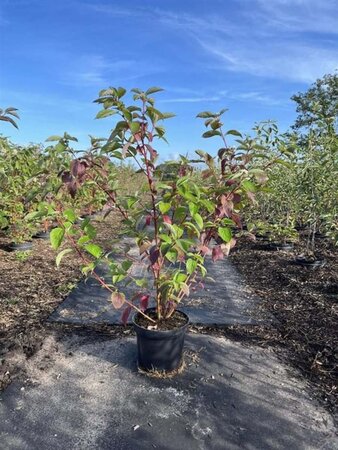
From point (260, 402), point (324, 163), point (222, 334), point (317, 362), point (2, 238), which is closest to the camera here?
point (260, 402)

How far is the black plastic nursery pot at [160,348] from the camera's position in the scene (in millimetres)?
2176

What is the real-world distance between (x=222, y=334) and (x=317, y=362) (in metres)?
0.69

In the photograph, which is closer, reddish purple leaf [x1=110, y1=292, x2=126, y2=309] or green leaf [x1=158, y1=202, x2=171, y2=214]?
green leaf [x1=158, y1=202, x2=171, y2=214]

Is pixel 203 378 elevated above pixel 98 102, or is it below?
below

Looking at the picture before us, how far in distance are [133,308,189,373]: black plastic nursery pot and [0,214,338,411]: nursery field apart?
59 centimetres

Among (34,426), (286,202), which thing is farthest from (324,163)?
(34,426)

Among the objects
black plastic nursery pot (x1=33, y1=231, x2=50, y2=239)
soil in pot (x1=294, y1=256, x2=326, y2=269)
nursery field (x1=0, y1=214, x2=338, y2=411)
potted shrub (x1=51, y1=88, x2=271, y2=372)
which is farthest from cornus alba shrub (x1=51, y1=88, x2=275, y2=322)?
black plastic nursery pot (x1=33, y1=231, x2=50, y2=239)

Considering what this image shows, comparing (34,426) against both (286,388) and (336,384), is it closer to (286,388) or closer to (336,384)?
(286,388)

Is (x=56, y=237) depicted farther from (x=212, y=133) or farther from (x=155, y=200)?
(x=212, y=133)

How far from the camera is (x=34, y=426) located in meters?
1.82

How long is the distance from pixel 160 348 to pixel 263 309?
1.48m

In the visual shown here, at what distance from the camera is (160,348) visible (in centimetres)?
219

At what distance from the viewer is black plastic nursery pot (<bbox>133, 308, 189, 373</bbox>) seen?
218 centimetres

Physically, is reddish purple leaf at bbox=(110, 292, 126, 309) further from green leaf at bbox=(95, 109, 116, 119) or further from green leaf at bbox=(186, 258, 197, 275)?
green leaf at bbox=(95, 109, 116, 119)
